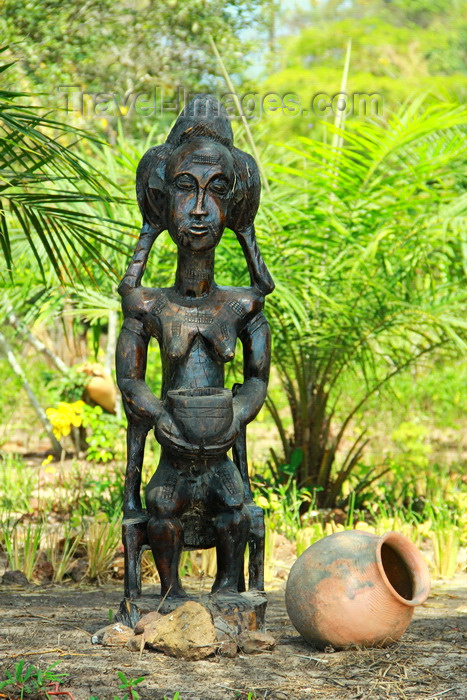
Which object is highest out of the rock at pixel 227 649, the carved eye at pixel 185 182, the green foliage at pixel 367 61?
the green foliage at pixel 367 61

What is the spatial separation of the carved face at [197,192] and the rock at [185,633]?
4.38 feet

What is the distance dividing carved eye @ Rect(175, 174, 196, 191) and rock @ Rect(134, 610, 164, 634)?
5.20ft

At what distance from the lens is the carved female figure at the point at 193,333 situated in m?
2.96

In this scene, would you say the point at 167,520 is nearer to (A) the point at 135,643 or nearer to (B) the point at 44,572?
(A) the point at 135,643

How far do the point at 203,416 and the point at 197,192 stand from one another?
86cm

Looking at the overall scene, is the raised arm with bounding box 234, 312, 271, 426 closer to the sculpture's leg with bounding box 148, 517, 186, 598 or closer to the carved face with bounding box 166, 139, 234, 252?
the carved face with bounding box 166, 139, 234, 252

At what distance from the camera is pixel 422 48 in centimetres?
1895

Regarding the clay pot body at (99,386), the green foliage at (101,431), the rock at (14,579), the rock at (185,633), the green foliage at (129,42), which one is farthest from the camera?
the green foliage at (129,42)

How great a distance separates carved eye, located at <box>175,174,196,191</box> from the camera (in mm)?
3012

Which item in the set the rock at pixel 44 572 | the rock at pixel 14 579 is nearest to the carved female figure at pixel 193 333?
the rock at pixel 14 579

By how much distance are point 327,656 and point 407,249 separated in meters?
3.20

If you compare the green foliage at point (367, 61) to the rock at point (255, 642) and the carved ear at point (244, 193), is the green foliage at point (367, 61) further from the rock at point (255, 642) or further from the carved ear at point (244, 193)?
the rock at point (255, 642)

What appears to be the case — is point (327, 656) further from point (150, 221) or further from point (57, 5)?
point (57, 5)

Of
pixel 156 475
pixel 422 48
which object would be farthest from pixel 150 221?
pixel 422 48
